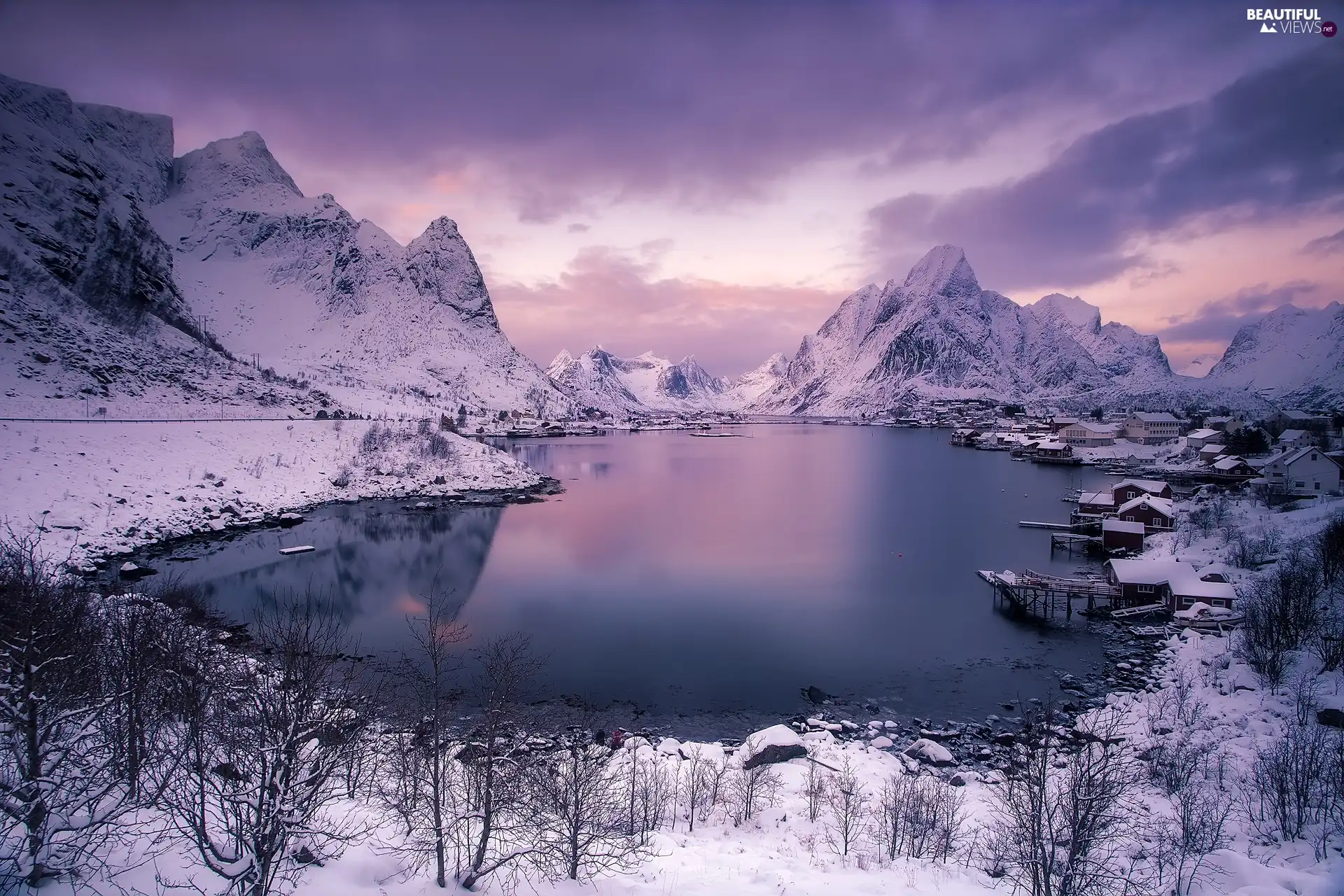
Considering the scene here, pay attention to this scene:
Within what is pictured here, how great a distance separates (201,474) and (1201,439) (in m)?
103

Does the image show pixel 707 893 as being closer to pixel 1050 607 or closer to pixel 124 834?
pixel 124 834

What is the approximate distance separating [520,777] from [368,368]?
12262 cm

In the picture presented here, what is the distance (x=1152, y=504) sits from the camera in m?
37.3

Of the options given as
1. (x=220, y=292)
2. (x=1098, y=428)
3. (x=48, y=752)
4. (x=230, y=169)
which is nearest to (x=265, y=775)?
(x=48, y=752)

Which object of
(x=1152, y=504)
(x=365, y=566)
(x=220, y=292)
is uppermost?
(x=220, y=292)

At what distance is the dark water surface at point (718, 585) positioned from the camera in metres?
18.9

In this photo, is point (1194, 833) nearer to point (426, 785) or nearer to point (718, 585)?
point (426, 785)

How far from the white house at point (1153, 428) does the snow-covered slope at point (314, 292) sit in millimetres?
122270

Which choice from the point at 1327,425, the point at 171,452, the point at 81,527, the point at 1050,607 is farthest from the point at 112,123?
the point at 1327,425

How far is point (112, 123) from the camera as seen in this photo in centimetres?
12350

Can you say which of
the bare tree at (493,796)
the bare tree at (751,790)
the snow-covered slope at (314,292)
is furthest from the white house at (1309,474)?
the snow-covered slope at (314,292)

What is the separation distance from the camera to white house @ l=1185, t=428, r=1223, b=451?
2859 inches

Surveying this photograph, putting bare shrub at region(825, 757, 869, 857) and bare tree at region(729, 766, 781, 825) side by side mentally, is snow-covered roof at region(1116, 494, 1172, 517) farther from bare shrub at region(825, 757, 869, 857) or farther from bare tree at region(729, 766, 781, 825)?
bare tree at region(729, 766, 781, 825)

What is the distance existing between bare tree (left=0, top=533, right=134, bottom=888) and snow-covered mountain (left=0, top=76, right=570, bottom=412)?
49.2 meters
